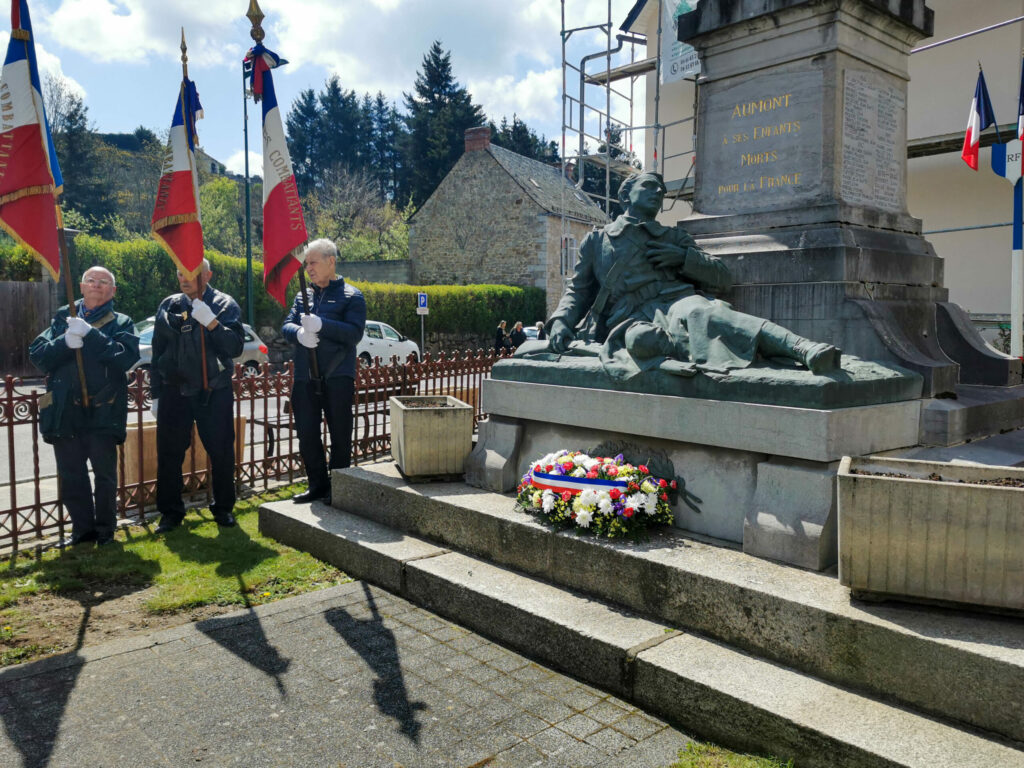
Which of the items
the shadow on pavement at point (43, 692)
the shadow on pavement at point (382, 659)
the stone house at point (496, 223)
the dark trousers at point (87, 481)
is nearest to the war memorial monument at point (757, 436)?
the shadow on pavement at point (382, 659)

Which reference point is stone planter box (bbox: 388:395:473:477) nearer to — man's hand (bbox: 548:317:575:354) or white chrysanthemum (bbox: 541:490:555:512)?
man's hand (bbox: 548:317:575:354)

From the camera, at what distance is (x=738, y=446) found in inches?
152

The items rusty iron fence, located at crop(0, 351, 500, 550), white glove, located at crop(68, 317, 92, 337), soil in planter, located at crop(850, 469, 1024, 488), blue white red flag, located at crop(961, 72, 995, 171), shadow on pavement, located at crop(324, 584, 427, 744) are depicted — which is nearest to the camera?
soil in planter, located at crop(850, 469, 1024, 488)

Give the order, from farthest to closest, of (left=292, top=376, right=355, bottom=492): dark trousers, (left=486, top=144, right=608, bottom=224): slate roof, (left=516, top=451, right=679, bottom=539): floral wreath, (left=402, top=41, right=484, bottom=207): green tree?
(left=402, top=41, right=484, bottom=207): green tree → (left=486, top=144, right=608, bottom=224): slate roof → (left=292, top=376, right=355, bottom=492): dark trousers → (left=516, top=451, right=679, bottom=539): floral wreath

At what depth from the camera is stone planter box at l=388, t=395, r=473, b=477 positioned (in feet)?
16.9

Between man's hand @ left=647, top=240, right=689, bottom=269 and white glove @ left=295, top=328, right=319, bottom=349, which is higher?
man's hand @ left=647, top=240, right=689, bottom=269

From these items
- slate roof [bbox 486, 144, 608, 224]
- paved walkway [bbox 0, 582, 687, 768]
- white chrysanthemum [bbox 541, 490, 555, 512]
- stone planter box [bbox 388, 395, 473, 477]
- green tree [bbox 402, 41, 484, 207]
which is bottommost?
paved walkway [bbox 0, 582, 687, 768]

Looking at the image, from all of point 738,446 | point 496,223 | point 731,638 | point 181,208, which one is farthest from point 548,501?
point 496,223

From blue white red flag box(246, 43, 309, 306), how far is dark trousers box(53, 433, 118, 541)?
60.1 inches

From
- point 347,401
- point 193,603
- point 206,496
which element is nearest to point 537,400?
point 347,401

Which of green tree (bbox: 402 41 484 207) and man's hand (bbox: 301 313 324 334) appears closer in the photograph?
man's hand (bbox: 301 313 324 334)

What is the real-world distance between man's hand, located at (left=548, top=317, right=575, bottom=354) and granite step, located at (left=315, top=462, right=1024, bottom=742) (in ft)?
3.57

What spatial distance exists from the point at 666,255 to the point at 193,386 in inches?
130

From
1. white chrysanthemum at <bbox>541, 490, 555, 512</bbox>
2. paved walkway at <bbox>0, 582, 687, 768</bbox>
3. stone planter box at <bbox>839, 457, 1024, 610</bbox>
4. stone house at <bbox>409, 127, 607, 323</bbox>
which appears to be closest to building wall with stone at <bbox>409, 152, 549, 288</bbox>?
stone house at <bbox>409, 127, 607, 323</bbox>
